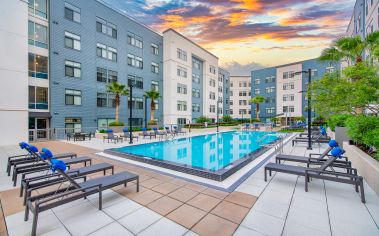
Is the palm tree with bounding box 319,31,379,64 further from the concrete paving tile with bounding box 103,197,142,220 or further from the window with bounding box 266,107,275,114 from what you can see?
the window with bounding box 266,107,275,114

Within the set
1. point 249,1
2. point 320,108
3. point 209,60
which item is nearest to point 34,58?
point 249,1

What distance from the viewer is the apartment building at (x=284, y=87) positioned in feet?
132

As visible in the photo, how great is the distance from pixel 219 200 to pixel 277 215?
128 cm

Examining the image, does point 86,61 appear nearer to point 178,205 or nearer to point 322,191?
point 178,205

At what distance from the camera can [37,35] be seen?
18.2m

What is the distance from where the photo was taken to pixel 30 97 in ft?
57.5

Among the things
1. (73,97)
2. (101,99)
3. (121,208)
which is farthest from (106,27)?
(121,208)

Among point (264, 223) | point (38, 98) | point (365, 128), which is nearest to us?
point (264, 223)

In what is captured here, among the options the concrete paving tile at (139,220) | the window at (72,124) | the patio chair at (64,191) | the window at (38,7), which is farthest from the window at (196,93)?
the concrete paving tile at (139,220)

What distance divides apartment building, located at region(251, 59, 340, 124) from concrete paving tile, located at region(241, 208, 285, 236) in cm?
3902

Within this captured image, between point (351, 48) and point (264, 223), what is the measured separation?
1263cm

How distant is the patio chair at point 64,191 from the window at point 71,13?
23084mm

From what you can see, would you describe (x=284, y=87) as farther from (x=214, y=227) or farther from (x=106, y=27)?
(x=214, y=227)

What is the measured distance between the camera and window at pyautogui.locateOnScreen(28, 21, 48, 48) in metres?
17.6
